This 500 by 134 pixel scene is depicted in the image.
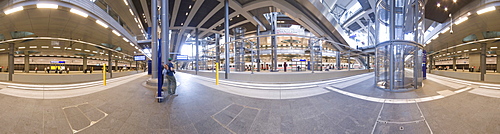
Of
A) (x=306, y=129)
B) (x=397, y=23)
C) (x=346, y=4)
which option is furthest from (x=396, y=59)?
(x=346, y=4)

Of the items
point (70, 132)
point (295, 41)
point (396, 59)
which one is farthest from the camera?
point (295, 41)

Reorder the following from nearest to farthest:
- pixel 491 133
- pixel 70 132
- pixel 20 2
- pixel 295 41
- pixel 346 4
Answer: pixel 491 133
pixel 70 132
pixel 20 2
pixel 295 41
pixel 346 4

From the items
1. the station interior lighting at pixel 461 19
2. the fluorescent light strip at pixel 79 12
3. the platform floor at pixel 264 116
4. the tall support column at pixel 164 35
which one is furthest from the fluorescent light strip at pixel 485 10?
the fluorescent light strip at pixel 79 12

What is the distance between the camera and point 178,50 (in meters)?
24.2

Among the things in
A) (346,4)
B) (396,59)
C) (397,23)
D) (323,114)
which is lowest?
(323,114)

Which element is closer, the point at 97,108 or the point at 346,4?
the point at 97,108

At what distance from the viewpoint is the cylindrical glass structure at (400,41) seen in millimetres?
3010

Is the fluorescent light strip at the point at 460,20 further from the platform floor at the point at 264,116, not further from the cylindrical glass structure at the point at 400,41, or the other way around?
the platform floor at the point at 264,116

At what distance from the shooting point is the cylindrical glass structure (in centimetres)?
301

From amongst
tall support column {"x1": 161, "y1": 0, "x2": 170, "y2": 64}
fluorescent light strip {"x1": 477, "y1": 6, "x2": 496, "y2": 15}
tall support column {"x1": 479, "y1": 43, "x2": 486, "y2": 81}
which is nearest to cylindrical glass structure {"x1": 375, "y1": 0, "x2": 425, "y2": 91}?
fluorescent light strip {"x1": 477, "y1": 6, "x2": 496, "y2": 15}

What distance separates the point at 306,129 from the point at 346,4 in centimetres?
1986

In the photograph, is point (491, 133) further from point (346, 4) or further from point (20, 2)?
point (346, 4)

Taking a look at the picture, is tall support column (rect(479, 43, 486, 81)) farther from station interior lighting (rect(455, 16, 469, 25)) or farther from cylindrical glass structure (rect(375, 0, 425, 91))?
cylindrical glass structure (rect(375, 0, 425, 91))

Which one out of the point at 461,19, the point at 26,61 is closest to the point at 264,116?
the point at 461,19
